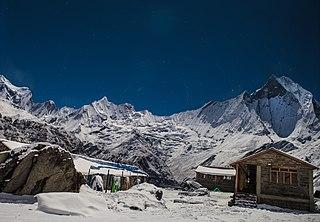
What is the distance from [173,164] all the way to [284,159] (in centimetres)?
12459

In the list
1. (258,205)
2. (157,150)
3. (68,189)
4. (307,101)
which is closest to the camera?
(68,189)

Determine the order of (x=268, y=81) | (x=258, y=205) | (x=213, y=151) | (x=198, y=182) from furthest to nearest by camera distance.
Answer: (x=268, y=81)
(x=213, y=151)
(x=198, y=182)
(x=258, y=205)

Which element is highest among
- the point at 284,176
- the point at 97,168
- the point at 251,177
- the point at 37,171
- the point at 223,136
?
the point at 223,136

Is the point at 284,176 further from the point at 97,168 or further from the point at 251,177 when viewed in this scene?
the point at 97,168

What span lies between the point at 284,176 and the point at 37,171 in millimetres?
21027

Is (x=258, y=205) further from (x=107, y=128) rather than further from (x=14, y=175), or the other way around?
(x=107, y=128)

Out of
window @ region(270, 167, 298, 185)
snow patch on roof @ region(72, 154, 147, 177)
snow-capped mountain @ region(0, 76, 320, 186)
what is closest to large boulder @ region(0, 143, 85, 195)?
snow patch on roof @ region(72, 154, 147, 177)

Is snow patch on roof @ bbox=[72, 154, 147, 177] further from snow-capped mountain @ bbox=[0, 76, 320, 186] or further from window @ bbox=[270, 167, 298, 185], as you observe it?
snow-capped mountain @ bbox=[0, 76, 320, 186]

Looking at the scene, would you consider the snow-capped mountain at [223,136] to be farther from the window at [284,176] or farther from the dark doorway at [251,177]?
the window at [284,176]

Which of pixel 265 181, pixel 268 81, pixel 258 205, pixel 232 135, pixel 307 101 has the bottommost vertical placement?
pixel 258 205

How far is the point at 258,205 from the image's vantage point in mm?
27469

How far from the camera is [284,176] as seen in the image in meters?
28.0

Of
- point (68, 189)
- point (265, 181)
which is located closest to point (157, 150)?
point (265, 181)

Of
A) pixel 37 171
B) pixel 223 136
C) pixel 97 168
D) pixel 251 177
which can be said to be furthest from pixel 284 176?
pixel 223 136
